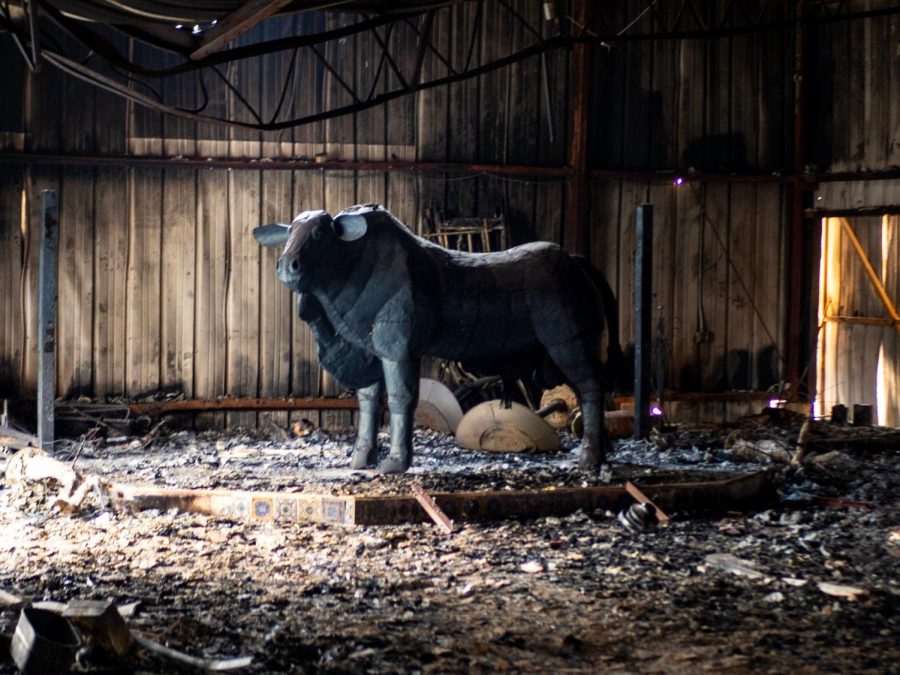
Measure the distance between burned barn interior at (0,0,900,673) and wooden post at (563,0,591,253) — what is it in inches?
1.2

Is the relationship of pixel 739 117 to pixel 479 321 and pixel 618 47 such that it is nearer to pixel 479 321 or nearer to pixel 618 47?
pixel 618 47

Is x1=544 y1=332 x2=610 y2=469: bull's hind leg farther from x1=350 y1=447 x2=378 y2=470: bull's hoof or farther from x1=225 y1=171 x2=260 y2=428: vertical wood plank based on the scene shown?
x1=225 y1=171 x2=260 y2=428: vertical wood plank

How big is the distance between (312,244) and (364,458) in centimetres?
189

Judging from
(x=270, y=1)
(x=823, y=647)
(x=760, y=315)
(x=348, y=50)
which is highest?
(x=348, y=50)

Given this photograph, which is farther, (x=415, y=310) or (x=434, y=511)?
(x=415, y=310)

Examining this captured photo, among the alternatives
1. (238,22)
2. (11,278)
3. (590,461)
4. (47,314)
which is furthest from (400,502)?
(11,278)

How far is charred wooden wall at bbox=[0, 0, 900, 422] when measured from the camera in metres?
11.9

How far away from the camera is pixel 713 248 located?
13406 millimetres

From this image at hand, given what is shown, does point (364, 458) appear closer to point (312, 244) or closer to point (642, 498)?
point (312, 244)

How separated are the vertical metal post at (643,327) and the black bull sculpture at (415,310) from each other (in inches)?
57.2

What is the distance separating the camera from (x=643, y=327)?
35.4 feet

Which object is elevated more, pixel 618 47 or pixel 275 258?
pixel 618 47

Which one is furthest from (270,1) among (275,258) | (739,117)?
(739,117)

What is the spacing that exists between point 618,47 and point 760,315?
363 cm
